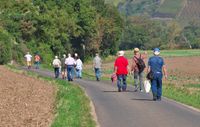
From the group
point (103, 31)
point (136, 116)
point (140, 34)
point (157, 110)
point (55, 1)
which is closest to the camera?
point (136, 116)

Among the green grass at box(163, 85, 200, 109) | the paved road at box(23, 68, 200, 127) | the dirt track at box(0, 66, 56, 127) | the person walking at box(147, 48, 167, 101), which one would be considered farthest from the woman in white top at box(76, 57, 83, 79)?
the person walking at box(147, 48, 167, 101)

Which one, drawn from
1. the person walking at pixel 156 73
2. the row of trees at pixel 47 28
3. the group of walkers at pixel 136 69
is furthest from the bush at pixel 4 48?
the person walking at pixel 156 73

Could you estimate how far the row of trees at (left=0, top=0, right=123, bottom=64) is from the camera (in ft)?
244

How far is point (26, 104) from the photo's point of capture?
72.5 ft

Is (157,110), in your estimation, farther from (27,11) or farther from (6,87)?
(27,11)

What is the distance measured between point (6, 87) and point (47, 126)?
14.9m

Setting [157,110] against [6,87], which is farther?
[6,87]

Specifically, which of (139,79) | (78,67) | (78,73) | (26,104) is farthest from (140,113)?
(78,73)

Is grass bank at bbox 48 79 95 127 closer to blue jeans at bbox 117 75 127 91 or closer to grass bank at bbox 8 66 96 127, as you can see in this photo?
grass bank at bbox 8 66 96 127

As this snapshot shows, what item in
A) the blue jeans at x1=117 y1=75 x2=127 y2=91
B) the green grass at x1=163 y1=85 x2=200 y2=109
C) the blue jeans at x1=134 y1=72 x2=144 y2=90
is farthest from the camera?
the blue jeans at x1=134 y1=72 x2=144 y2=90

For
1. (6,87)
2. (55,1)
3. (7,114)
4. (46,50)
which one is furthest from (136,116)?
(55,1)

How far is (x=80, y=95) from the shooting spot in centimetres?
2506

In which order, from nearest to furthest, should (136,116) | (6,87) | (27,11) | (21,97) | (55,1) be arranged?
(136,116), (21,97), (6,87), (27,11), (55,1)

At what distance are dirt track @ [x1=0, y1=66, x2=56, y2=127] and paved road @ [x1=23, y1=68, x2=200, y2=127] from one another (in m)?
1.62
